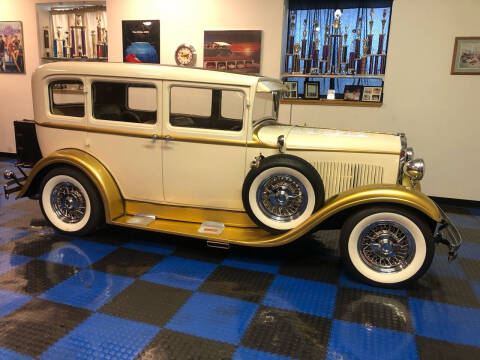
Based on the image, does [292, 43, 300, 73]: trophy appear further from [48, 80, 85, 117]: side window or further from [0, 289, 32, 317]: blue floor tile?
[0, 289, 32, 317]: blue floor tile

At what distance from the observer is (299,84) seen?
621 cm

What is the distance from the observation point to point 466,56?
5102mm

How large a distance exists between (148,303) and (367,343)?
1508mm

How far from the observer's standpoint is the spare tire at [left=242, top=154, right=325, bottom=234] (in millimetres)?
3107

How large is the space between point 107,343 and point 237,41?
4.94 meters

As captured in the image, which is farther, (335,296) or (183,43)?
(183,43)

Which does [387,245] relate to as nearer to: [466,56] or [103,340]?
[103,340]

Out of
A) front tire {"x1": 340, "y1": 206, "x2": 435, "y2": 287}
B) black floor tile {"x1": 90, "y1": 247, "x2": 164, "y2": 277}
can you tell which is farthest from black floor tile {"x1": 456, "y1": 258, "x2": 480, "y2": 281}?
black floor tile {"x1": 90, "y1": 247, "x2": 164, "y2": 277}

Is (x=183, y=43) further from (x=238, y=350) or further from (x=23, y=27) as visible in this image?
(x=238, y=350)

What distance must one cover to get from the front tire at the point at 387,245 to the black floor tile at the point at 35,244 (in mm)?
2690

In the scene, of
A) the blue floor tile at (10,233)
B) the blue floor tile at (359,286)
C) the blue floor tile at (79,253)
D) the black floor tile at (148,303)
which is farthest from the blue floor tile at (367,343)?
the blue floor tile at (10,233)

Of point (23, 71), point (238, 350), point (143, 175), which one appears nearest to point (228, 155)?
point (143, 175)

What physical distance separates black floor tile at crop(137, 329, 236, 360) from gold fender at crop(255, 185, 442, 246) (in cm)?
102


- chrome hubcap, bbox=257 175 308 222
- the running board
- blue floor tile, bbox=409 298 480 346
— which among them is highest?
chrome hubcap, bbox=257 175 308 222
